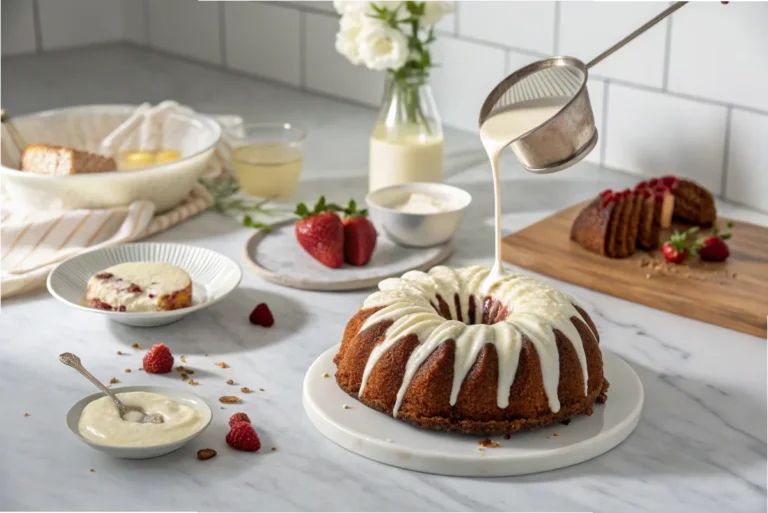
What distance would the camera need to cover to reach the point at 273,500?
109 centimetres

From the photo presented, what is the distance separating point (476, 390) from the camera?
3.84ft

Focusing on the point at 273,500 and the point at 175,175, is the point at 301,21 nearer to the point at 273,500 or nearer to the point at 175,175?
the point at 175,175

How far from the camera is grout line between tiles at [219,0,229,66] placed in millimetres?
2850

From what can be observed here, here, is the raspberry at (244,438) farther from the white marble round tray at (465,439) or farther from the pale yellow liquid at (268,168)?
the pale yellow liquid at (268,168)

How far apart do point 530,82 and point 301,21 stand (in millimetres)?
1360

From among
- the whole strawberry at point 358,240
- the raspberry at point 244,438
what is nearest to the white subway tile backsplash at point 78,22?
the whole strawberry at point 358,240

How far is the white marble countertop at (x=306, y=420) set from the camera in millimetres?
1100

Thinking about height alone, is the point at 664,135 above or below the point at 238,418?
above

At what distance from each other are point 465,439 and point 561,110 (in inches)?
16.0

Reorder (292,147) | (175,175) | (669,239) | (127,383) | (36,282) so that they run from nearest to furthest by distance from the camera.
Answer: (127,383) → (36,282) → (669,239) → (175,175) → (292,147)

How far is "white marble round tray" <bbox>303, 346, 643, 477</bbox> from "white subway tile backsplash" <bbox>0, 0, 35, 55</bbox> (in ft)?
6.83

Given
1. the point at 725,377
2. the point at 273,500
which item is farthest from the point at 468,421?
the point at 725,377

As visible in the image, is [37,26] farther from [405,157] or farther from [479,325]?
[479,325]

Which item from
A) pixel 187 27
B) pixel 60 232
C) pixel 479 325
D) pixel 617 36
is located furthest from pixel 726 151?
pixel 187 27
